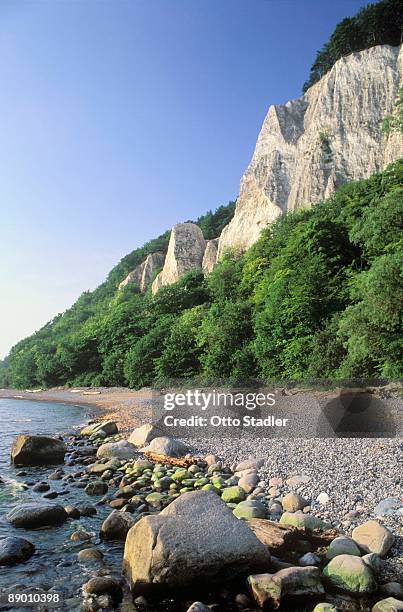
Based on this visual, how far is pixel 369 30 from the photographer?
52125 millimetres

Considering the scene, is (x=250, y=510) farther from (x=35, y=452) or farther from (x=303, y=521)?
(x=35, y=452)

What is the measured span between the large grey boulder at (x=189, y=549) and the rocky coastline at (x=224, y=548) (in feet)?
0.05

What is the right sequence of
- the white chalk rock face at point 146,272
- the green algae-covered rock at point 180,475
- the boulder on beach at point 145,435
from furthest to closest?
the white chalk rock face at point 146,272 → the boulder on beach at point 145,435 → the green algae-covered rock at point 180,475

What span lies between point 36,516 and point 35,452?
6.14 m

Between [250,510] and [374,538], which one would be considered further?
[250,510]

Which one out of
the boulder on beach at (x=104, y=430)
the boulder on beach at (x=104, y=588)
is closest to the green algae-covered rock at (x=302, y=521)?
the boulder on beach at (x=104, y=588)

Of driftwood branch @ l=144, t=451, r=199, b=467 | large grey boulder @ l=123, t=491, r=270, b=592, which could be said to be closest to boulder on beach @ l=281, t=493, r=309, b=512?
large grey boulder @ l=123, t=491, r=270, b=592

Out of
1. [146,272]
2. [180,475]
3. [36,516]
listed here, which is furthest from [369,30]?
[36,516]

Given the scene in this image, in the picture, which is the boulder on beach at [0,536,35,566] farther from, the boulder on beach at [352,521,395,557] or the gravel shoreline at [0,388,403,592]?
the boulder on beach at [352,521,395,557]

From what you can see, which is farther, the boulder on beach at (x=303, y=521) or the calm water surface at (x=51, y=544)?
the boulder on beach at (x=303, y=521)

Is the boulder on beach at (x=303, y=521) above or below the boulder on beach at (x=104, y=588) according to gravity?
above

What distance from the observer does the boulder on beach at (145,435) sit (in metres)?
16.2

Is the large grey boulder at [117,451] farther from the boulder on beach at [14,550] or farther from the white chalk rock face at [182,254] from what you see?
the white chalk rock face at [182,254]

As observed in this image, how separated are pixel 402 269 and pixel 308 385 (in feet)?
30.6
